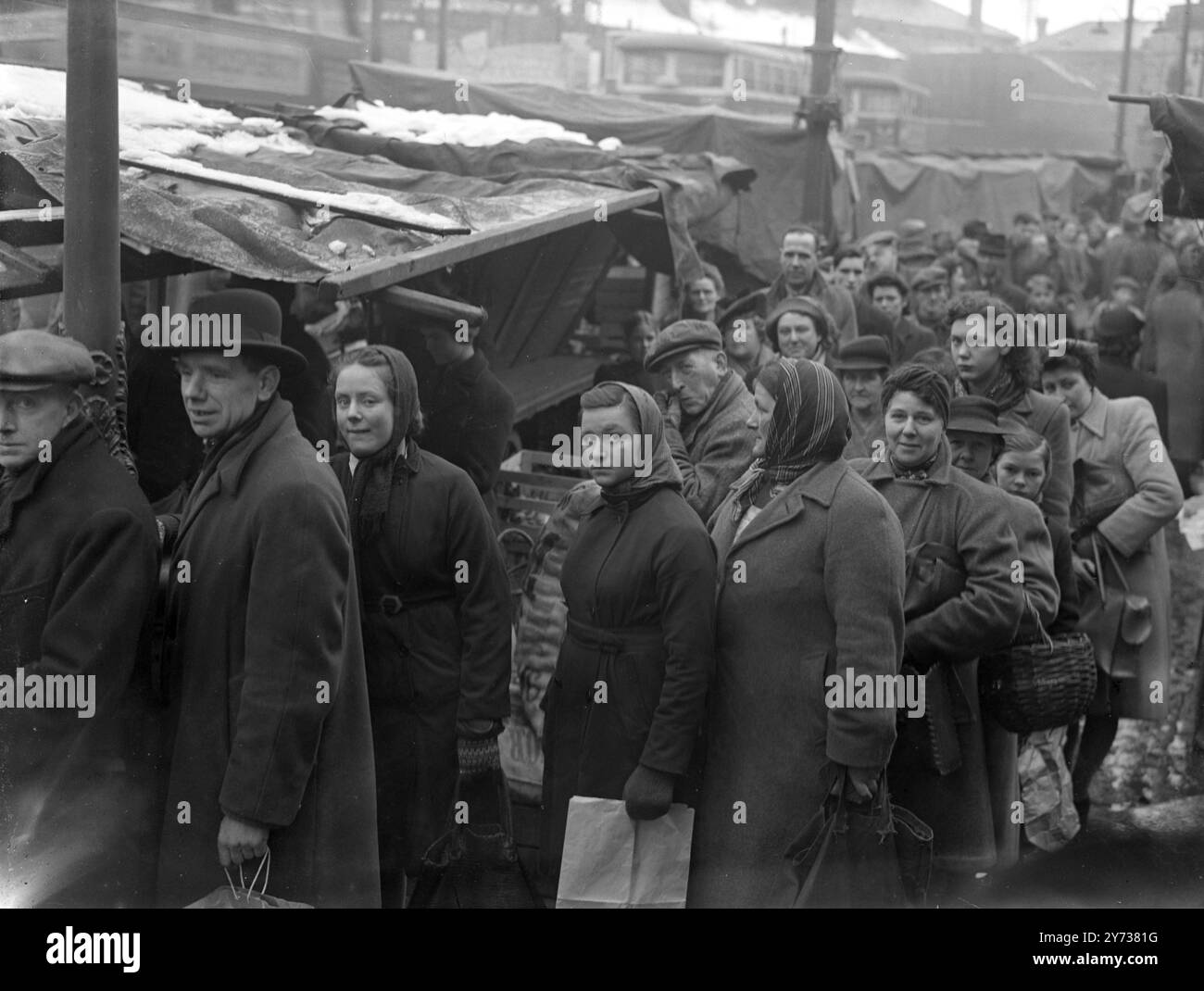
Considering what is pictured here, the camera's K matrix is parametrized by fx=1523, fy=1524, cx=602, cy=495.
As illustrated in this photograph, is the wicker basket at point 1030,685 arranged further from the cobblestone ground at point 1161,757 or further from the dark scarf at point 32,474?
the dark scarf at point 32,474

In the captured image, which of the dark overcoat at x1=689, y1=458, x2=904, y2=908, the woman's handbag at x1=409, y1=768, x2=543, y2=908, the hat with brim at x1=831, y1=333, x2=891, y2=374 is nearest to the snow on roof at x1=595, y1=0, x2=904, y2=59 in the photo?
the hat with brim at x1=831, y1=333, x2=891, y2=374

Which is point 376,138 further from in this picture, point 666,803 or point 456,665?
point 666,803

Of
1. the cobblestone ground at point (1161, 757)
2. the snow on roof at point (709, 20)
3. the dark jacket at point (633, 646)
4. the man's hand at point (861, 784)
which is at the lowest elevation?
the cobblestone ground at point (1161, 757)

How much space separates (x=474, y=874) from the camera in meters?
4.29

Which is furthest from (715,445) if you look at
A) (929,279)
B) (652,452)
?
(929,279)

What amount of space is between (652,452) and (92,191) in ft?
5.38

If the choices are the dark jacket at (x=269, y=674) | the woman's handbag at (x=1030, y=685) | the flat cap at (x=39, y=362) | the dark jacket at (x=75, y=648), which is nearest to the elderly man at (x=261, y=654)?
the dark jacket at (x=269, y=674)

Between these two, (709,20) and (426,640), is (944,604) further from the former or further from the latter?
(709,20)

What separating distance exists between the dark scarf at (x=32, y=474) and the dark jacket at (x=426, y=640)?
98cm

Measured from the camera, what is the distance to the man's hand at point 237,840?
3590mm

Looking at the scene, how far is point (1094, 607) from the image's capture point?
5.90 m
